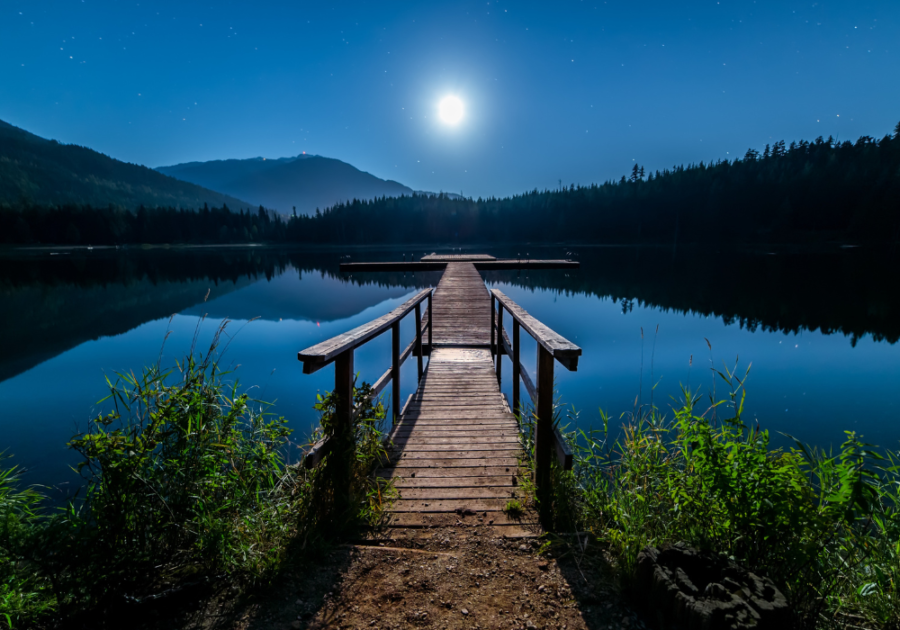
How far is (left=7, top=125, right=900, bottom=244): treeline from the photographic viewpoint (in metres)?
66.7

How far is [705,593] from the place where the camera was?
1.96 m

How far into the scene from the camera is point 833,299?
23.7 m

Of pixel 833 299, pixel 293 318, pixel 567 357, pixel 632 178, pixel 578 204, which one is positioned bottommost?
pixel 293 318

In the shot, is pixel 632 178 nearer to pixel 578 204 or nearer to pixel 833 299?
pixel 578 204

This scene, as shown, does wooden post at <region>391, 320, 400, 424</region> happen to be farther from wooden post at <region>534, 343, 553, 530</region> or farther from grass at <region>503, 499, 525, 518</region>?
grass at <region>503, 499, 525, 518</region>

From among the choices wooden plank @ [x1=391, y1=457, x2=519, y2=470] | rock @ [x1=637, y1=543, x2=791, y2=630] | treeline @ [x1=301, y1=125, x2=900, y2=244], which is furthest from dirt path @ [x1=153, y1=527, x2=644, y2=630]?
treeline @ [x1=301, y1=125, x2=900, y2=244]

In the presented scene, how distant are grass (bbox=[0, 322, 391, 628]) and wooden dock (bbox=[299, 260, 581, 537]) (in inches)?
16.5

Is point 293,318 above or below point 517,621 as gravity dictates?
below

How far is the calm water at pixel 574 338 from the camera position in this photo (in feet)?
28.9

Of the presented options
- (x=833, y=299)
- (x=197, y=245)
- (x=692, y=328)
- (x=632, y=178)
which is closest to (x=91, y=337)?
(x=692, y=328)

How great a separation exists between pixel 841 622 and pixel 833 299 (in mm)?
29230

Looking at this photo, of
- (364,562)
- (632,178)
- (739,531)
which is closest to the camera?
(739,531)

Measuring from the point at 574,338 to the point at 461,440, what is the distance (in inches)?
532

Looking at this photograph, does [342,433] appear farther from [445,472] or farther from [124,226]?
[124,226]
